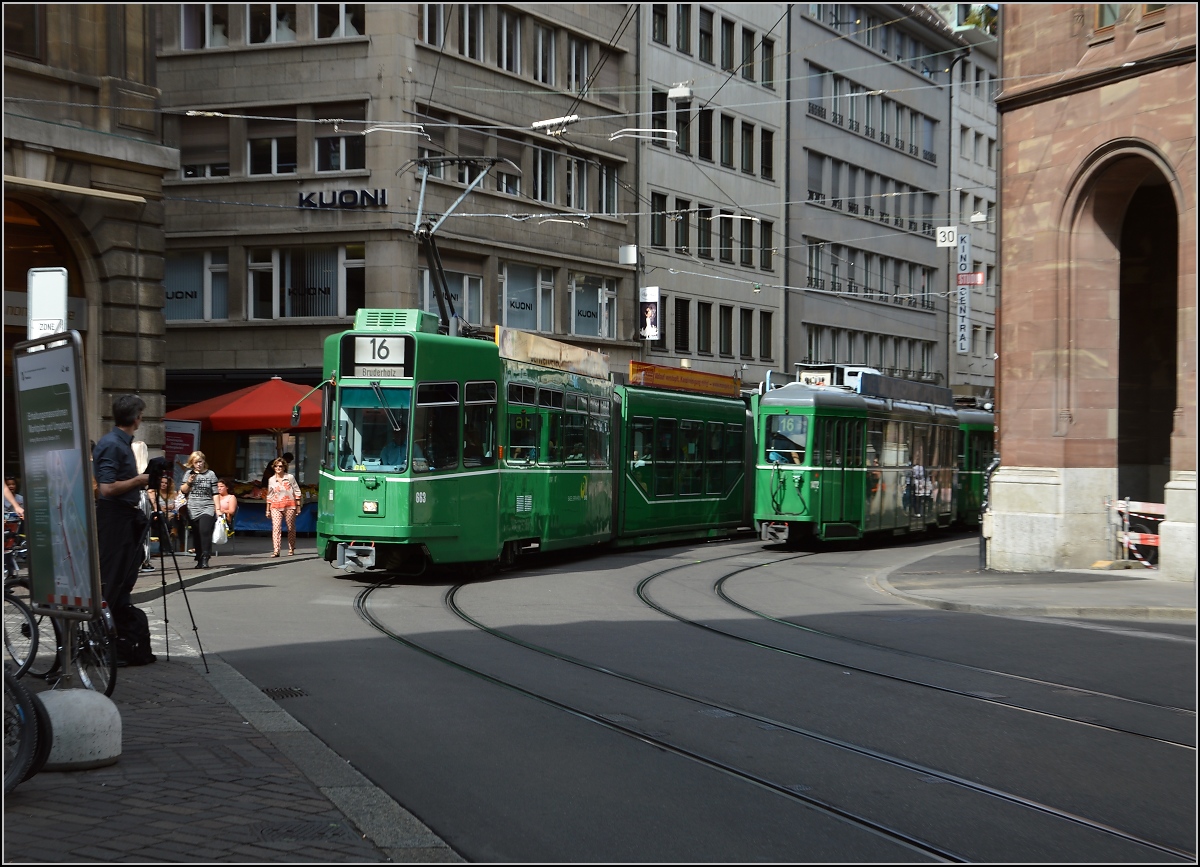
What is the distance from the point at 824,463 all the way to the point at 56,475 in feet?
Result: 59.9

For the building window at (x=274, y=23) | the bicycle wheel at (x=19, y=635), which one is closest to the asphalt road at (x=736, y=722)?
the bicycle wheel at (x=19, y=635)

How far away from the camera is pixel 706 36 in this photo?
1748 inches

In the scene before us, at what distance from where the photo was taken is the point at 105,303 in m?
22.3

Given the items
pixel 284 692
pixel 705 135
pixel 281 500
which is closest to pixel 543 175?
pixel 705 135

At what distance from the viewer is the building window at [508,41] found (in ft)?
118

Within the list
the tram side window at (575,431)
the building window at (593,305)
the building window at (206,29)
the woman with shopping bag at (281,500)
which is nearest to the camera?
the tram side window at (575,431)

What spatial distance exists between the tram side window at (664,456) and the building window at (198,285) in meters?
14.8

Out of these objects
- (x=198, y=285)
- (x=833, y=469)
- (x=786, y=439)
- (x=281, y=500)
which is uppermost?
(x=198, y=285)

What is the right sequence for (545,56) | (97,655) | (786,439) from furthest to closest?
(545,56) < (786,439) < (97,655)

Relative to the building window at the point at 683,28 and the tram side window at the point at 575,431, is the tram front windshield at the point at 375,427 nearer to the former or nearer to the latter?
the tram side window at the point at 575,431

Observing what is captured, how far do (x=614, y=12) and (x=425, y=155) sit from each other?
9472 mm

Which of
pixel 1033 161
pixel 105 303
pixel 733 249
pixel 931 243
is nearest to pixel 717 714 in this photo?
pixel 1033 161

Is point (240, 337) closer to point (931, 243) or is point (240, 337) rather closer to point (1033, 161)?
point (1033, 161)

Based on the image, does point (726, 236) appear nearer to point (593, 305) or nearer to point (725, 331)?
point (725, 331)
